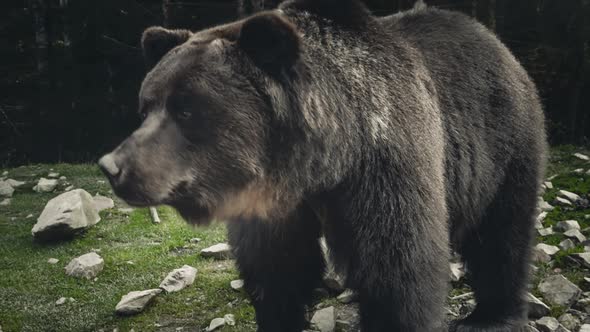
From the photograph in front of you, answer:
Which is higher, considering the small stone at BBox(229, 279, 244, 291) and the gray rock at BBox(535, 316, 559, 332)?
the gray rock at BBox(535, 316, 559, 332)

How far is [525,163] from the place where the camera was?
11.8 feet

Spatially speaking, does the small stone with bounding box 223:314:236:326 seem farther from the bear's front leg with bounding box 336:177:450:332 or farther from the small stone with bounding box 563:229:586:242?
the small stone with bounding box 563:229:586:242

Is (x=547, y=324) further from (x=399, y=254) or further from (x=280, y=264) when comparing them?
(x=280, y=264)

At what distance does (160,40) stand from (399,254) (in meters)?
1.46

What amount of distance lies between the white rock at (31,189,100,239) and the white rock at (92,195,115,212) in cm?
57

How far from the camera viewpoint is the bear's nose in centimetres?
232

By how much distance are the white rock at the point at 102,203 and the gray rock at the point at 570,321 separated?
479 centimetres

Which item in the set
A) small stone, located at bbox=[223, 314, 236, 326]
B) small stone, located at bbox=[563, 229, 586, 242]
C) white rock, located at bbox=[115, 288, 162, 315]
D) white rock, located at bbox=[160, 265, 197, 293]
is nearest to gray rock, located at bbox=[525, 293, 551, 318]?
small stone, located at bbox=[563, 229, 586, 242]

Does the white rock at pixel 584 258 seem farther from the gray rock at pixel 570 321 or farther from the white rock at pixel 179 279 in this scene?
the white rock at pixel 179 279

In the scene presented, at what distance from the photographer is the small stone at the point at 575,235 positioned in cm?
499

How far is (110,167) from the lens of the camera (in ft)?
7.63

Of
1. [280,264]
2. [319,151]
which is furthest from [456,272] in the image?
[319,151]

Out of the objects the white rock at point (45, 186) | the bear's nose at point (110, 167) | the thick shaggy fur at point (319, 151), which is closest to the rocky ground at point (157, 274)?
the thick shaggy fur at point (319, 151)

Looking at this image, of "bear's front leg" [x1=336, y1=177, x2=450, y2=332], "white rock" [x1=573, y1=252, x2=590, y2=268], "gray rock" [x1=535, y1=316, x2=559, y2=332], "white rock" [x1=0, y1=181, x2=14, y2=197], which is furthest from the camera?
"white rock" [x1=0, y1=181, x2=14, y2=197]
